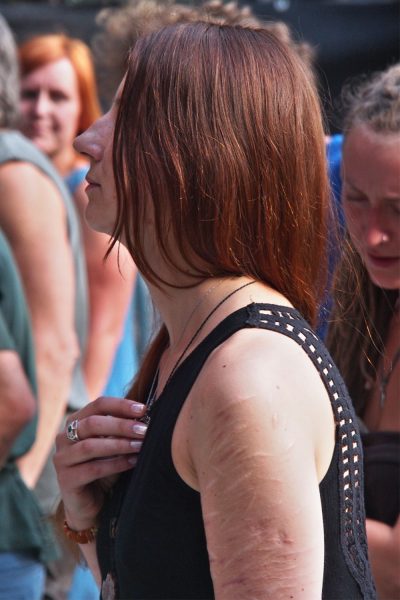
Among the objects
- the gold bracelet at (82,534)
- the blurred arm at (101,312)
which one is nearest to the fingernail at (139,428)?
the gold bracelet at (82,534)

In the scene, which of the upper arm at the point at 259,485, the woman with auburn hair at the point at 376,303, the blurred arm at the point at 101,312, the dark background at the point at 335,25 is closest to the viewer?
the upper arm at the point at 259,485

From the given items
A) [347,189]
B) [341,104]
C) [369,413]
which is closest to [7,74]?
[341,104]

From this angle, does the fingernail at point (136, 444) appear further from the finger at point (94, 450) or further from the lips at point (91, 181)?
the lips at point (91, 181)

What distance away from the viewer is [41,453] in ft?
8.70

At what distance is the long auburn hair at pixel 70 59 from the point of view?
4211 millimetres

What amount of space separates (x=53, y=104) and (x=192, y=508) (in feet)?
10.8

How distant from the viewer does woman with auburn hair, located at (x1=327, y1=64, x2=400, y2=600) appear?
177 cm

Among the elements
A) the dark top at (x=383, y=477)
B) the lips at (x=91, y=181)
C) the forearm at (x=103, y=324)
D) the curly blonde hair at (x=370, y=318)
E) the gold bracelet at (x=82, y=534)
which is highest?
the lips at (x=91, y=181)

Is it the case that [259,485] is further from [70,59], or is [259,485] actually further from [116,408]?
[70,59]

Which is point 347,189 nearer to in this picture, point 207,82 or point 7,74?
point 207,82

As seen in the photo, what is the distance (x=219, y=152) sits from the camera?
1219mm

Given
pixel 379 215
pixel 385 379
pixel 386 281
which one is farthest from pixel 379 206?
pixel 385 379

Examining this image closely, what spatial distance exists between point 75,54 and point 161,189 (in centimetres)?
317

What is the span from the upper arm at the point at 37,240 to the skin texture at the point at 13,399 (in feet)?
1.86
